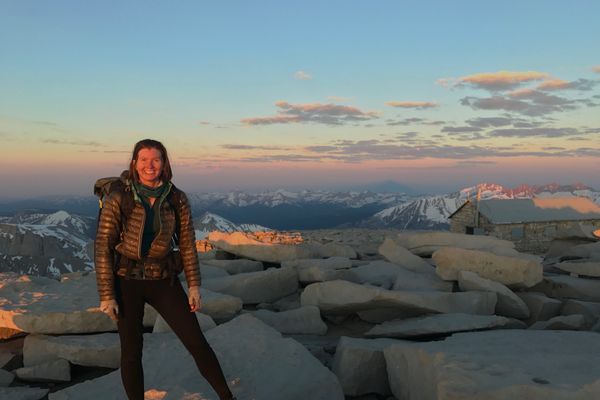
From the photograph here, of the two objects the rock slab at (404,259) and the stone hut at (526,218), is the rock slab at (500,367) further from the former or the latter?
the stone hut at (526,218)

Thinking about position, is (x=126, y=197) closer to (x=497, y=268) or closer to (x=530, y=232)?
(x=497, y=268)

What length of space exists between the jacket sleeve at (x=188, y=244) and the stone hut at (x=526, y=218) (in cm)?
3722

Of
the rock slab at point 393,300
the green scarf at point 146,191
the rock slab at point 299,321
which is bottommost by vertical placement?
the rock slab at point 299,321

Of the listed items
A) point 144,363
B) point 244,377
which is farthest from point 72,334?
point 244,377

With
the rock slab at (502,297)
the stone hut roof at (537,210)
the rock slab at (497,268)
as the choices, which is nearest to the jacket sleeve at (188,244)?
the rock slab at (502,297)

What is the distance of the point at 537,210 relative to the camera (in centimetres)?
4206

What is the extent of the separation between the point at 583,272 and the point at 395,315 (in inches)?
246

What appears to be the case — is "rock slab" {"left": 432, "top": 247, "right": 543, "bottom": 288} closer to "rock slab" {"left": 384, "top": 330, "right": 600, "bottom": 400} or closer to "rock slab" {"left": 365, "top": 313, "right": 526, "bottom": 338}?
"rock slab" {"left": 365, "top": 313, "right": 526, "bottom": 338}

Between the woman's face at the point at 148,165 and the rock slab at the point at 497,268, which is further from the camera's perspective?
the rock slab at the point at 497,268

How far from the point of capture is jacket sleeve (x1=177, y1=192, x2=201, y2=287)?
4.71 meters

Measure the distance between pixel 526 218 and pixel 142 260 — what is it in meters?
41.1

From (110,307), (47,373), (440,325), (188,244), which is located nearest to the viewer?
(110,307)

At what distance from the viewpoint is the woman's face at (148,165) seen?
4402 millimetres

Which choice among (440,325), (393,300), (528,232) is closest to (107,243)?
(440,325)
